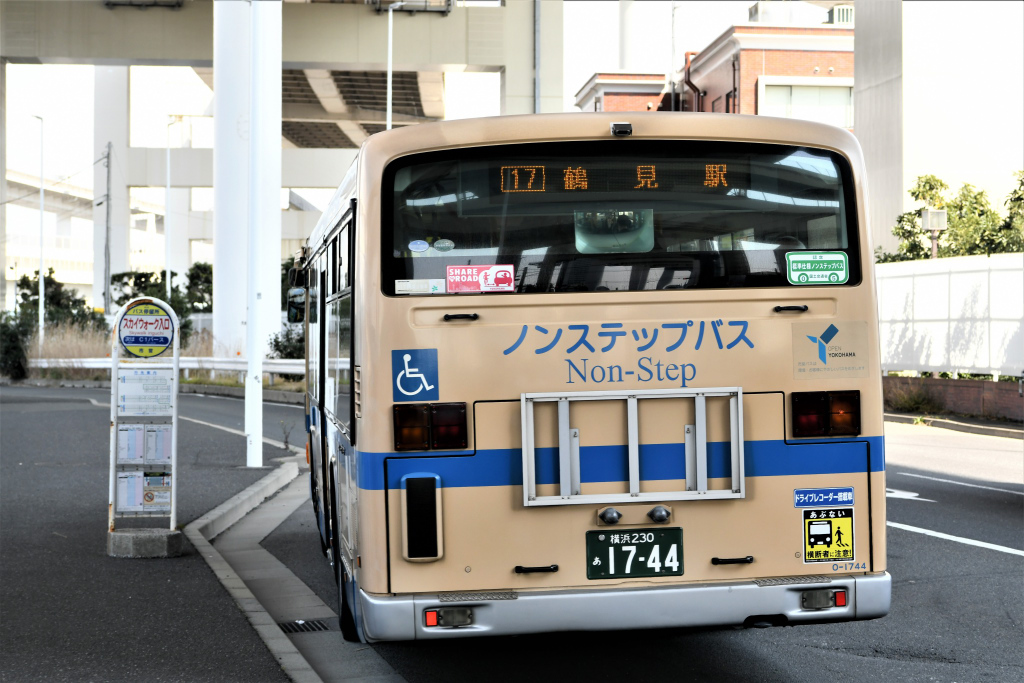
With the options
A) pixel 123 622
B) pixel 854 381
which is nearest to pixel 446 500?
pixel 854 381

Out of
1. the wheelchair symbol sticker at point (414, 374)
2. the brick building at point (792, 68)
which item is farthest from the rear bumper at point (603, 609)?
the brick building at point (792, 68)

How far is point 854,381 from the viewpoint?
5.46 m

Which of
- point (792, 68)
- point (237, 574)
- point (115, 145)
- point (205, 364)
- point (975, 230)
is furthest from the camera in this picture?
point (115, 145)

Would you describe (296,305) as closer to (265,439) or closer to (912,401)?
(265,439)

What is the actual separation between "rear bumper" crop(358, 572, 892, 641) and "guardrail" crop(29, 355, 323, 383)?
2181 cm

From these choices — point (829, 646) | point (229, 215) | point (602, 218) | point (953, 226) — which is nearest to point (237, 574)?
point (829, 646)

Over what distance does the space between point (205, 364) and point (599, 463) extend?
30.4 meters

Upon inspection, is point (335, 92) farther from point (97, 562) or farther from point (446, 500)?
point (446, 500)

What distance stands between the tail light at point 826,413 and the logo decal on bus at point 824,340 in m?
0.17

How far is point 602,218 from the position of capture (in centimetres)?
545

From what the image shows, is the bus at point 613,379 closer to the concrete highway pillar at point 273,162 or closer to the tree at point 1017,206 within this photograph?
the concrete highway pillar at point 273,162

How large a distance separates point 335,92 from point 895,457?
1665 inches

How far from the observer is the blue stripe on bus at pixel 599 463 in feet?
17.0

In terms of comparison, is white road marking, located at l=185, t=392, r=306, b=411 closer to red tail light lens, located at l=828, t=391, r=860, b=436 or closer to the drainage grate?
the drainage grate
